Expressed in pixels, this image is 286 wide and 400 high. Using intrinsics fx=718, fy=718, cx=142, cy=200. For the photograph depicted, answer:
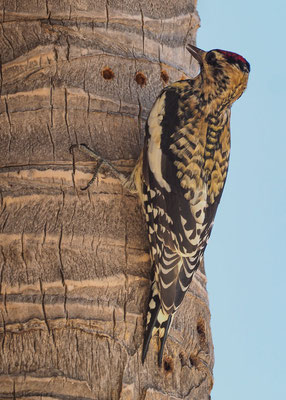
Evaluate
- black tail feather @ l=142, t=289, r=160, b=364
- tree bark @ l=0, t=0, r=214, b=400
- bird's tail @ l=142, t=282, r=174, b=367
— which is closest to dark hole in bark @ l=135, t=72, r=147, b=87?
tree bark @ l=0, t=0, r=214, b=400

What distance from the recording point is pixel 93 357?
310cm

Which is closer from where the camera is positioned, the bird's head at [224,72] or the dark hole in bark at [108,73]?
the dark hole in bark at [108,73]

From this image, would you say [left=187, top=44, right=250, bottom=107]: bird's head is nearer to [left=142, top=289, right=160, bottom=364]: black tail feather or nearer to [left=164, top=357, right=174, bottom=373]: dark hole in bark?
[left=142, top=289, right=160, bottom=364]: black tail feather

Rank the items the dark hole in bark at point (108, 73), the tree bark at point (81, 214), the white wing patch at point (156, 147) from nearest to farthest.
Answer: the tree bark at point (81, 214), the white wing patch at point (156, 147), the dark hole in bark at point (108, 73)

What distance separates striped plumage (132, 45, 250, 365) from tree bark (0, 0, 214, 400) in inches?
3.6

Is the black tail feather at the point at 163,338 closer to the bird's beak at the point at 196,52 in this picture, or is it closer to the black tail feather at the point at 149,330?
the black tail feather at the point at 149,330

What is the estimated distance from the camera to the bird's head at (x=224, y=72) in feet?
12.8

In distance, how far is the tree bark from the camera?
3.11m

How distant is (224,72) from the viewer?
393 cm

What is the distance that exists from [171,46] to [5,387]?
204 cm

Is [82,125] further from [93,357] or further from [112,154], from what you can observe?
[93,357]

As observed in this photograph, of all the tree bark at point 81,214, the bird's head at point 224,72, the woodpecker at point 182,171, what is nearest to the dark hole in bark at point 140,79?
the tree bark at point 81,214

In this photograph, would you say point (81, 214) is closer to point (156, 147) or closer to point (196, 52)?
point (156, 147)

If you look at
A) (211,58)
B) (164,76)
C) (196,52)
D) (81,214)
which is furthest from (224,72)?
(81,214)
